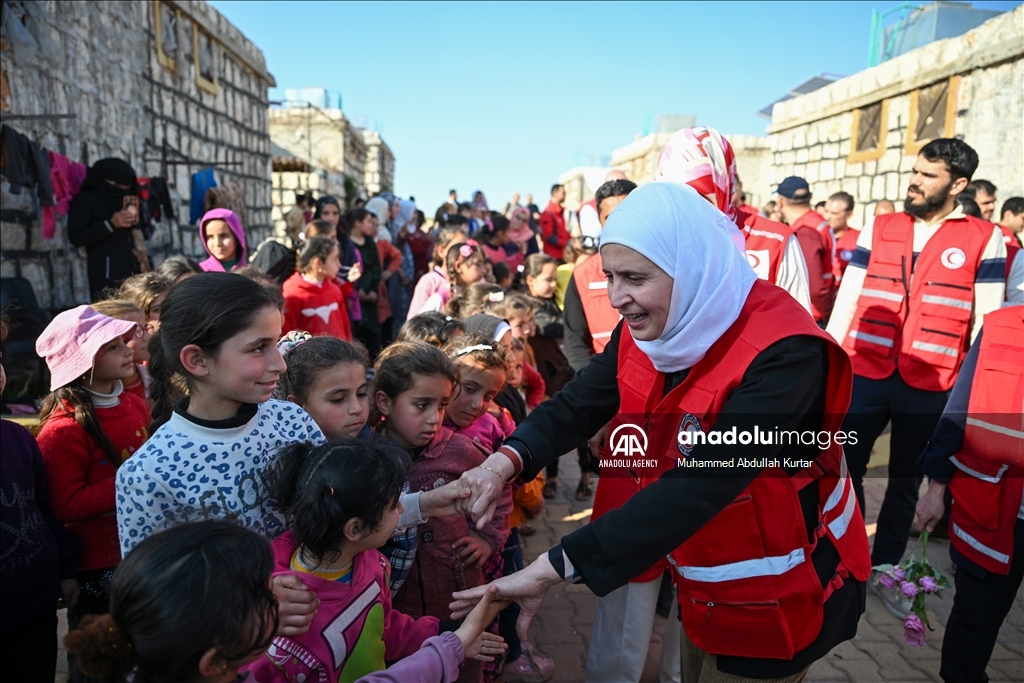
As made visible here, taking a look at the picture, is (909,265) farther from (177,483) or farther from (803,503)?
(177,483)

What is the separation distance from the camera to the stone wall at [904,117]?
7098 millimetres

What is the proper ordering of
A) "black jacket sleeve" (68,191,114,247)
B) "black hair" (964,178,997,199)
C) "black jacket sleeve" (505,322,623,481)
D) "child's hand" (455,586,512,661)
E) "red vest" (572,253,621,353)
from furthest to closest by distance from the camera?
1. "black hair" (964,178,997,199)
2. "black jacket sleeve" (68,191,114,247)
3. "red vest" (572,253,621,353)
4. "black jacket sleeve" (505,322,623,481)
5. "child's hand" (455,586,512,661)

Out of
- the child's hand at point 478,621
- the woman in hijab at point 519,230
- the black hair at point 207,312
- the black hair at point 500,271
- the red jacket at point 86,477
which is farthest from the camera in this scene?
the woman in hijab at point 519,230

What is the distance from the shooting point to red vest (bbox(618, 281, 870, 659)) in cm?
168

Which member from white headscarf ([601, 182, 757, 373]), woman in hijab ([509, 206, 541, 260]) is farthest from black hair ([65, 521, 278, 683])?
woman in hijab ([509, 206, 541, 260])

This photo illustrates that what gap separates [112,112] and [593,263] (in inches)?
243

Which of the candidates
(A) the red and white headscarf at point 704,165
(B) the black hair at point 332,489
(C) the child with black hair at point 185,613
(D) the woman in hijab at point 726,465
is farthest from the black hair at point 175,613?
(A) the red and white headscarf at point 704,165

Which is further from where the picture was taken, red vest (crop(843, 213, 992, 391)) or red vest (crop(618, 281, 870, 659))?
red vest (crop(843, 213, 992, 391))

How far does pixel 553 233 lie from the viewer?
10.6 meters

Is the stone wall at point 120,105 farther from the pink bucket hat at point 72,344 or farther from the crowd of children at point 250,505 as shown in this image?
the pink bucket hat at point 72,344

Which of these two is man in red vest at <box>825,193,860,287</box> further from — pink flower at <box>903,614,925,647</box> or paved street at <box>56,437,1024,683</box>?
pink flower at <box>903,614,925,647</box>

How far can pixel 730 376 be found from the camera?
167cm

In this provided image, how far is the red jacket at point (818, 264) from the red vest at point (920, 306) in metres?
1.61

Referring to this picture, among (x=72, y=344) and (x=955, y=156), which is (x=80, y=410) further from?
(x=955, y=156)
